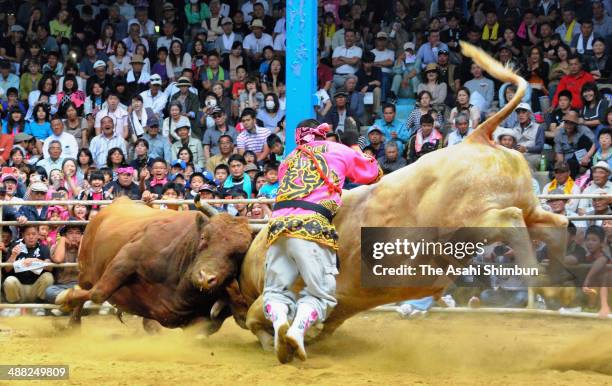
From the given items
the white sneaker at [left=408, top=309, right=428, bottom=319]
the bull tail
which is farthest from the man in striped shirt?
the bull tail

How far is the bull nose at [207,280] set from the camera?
6.83m

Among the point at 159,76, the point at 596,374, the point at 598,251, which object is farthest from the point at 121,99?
the point at 596,374

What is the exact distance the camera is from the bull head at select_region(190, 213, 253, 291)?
6.95 m

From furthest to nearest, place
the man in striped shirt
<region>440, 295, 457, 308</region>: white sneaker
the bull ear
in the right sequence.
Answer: the man in striped shirt, <region>440, 295, 457, 308</region>: white sneaker, the bull ear

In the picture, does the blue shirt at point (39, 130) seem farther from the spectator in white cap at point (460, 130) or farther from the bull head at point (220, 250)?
the bull head at point (220, 250)

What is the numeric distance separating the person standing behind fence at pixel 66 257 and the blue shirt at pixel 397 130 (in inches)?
168

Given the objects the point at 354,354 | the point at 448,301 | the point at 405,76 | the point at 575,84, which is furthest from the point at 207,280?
the point at 405,76

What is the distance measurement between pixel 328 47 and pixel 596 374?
9.44 meters

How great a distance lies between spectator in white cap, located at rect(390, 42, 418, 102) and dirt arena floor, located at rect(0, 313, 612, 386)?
5270 millimetres

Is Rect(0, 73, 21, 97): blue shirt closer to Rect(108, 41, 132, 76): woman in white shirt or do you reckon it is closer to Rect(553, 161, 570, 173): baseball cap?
Rect(108, 41, 132, 76): woman in white shirt

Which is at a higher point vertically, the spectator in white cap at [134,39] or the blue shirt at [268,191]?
the spectator in white cap at [134,39]

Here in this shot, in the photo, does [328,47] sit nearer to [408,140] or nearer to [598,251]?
[408,140]

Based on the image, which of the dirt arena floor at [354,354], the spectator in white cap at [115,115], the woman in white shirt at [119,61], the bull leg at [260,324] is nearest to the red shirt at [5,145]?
the spectator in white cap at [115,115]

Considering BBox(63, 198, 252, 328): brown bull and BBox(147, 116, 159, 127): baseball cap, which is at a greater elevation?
BBox(147, 116, 159, 127): baseball cap
